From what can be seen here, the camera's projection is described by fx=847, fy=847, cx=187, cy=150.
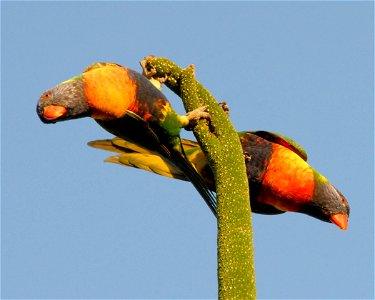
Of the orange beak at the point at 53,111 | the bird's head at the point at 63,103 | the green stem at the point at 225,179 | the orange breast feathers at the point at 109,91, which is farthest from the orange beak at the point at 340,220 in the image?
the orange beak at the point at 53,111

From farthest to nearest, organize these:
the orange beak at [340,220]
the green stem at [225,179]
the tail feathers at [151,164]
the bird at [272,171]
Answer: the orange beak at [340,220], the tail feathers at [151,164], the bird at [272,171], the green stem at [225,179]

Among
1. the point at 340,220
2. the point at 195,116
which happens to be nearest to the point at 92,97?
the point at 195,116

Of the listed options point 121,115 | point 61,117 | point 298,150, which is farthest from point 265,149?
point 61,117

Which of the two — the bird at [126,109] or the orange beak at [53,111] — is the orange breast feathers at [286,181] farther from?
the orange beak at [53,111]

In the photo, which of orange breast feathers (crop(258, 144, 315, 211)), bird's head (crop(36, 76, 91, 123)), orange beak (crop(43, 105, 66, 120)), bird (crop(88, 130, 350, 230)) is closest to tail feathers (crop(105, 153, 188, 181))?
bird (crop(88, 130, 350, 230))

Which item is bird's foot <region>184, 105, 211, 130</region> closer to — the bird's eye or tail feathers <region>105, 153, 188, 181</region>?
tail feathers <region>105, 153, 188, 181</region>

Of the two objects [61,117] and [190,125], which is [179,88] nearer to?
[190,125]
